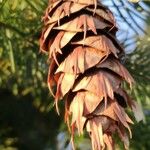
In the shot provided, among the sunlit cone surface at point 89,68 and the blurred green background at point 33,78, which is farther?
the blurred green background at point 33,78

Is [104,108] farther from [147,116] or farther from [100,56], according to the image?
[147,116]

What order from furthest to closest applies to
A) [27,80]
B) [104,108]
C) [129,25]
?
[27,80]
[129,25]
[104,108]

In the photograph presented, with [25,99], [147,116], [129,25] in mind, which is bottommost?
[147,116]

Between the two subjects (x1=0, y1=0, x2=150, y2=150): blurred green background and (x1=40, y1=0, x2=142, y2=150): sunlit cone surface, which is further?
(x1=0, y1=0, x2=150, y2=150): blurred green background

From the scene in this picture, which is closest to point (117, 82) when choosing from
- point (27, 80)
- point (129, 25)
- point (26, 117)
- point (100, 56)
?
point (100, 56)
